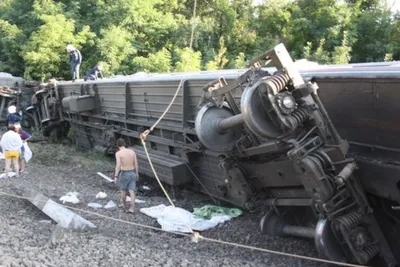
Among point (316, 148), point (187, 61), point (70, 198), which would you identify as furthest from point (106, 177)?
point (187, 61)

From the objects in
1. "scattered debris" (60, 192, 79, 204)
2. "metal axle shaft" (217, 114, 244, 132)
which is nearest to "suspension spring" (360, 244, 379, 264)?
"metal axle shaft" (217, 114, 244, 132)

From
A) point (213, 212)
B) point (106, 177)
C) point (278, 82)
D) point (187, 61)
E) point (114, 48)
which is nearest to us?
point (278, 82)

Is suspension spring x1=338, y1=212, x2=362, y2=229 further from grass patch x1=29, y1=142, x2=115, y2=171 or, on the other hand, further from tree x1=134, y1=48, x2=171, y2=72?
tree x1=134, y1=48, x2=171, y2=72

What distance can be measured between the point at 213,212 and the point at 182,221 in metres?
0.64

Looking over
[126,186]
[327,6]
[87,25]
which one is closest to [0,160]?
[126,186]

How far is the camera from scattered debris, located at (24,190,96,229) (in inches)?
243

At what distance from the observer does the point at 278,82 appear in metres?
4.61

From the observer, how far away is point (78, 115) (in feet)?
43.5

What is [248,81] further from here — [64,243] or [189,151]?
[189,151]

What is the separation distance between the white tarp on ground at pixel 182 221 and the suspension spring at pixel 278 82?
2.56 m

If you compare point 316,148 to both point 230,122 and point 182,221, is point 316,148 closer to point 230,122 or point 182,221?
point 230,122

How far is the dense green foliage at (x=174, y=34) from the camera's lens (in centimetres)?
1920

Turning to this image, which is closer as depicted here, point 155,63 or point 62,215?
point 62,215

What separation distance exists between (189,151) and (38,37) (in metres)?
13.9
